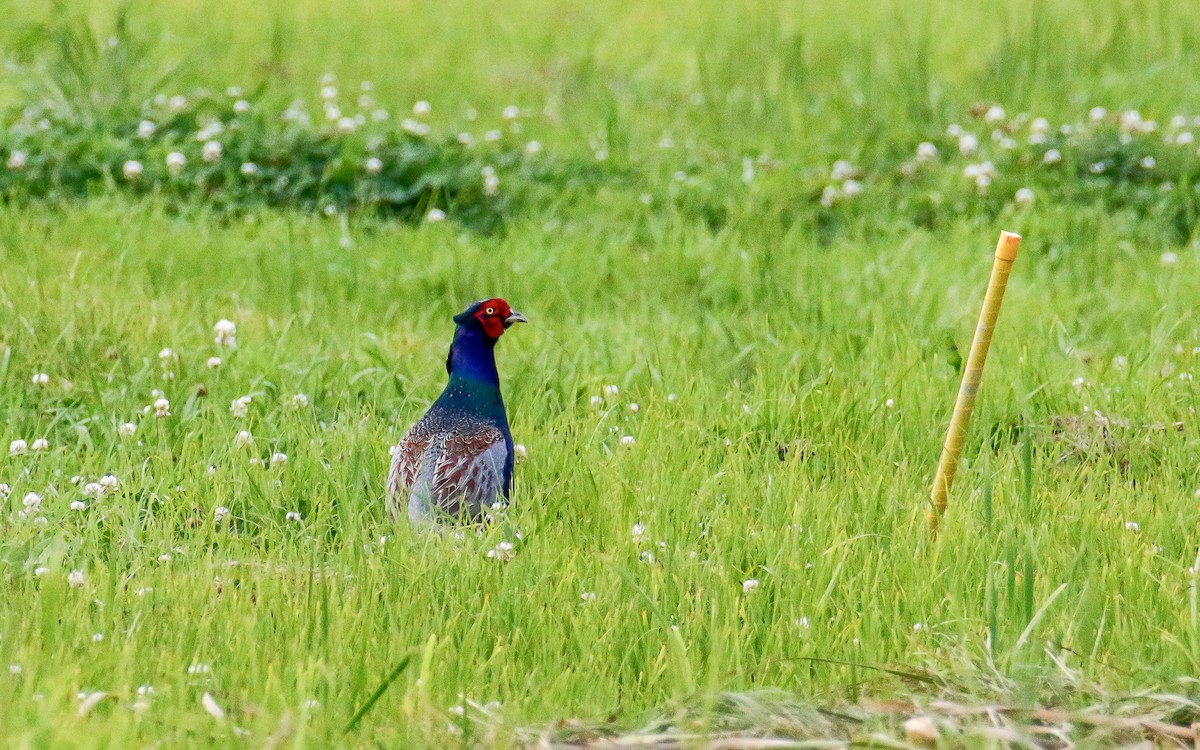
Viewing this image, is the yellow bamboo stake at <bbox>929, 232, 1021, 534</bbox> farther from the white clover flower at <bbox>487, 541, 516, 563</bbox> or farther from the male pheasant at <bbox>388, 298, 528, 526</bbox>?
the male pheasant at <bbox>388, 298, 528, 526</bbox>

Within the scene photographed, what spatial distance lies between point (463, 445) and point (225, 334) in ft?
5.74

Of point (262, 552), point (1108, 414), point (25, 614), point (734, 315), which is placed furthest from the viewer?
point (734, 315)

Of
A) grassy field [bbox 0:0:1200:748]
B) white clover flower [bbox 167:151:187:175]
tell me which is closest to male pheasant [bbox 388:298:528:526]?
grassy field [bbox 0:0:1200:748]

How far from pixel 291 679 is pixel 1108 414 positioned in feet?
11.0

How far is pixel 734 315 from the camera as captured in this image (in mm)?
6543

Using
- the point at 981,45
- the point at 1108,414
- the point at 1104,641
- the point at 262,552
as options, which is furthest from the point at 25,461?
the point at 981,45

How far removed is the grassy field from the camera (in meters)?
3.29

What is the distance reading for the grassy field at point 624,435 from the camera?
3293mm

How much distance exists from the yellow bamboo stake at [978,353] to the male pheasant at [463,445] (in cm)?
140

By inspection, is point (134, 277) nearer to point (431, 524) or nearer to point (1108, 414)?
point (431, 524)

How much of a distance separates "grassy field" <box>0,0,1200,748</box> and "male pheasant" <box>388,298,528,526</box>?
15 centimetres

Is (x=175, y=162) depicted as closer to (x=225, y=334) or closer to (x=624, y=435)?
(x=225, y=334)

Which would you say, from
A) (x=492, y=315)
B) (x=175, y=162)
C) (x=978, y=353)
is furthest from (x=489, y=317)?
(x=175, y=162)

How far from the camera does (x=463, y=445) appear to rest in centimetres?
452
